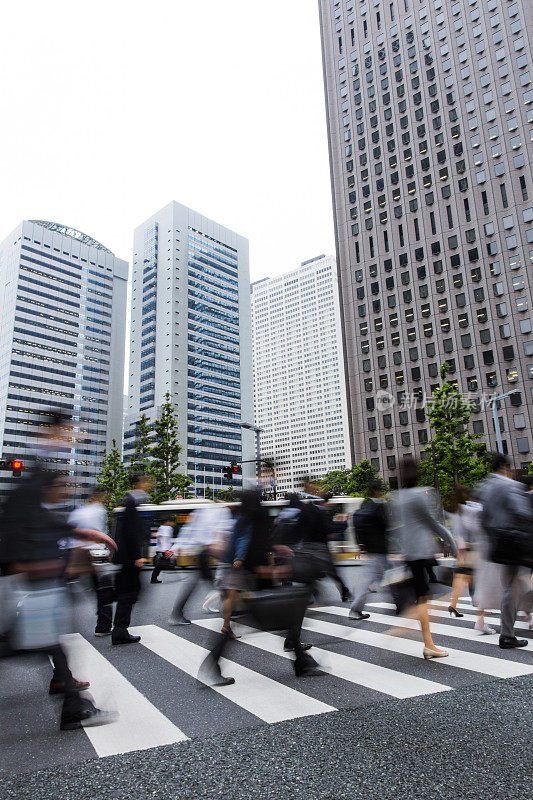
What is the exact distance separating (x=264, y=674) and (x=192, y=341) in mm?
119520

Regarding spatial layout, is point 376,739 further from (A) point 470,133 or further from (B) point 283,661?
(A) point 470,133

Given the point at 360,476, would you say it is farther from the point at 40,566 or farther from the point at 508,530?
the point at 40,566

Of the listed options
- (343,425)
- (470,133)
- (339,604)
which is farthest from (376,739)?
(343,425)

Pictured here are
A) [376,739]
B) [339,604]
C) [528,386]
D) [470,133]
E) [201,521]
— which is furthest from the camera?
[470,133]

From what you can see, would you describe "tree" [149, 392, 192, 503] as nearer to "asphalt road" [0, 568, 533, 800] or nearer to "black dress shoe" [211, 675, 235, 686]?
"asphalt road" [0, 568, 533, 800]

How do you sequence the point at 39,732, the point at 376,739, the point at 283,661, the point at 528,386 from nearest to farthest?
1. the point at 376,739
2. the point at 39,732
3. the point at 283,661
4. the point at 528,386

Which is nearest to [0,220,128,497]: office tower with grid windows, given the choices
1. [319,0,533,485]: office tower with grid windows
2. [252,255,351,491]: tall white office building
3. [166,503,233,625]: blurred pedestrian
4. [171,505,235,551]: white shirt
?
[319,0,533,485]: office tower with grid windows

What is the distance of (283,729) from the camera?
122 inches

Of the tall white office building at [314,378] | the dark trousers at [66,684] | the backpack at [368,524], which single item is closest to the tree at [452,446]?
the backpack at [368,524]

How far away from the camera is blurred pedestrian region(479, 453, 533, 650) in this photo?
4773 millimetres

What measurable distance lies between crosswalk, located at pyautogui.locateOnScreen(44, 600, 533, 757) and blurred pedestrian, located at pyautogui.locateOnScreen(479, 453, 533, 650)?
0.38 metres

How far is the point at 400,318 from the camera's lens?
2498 inches

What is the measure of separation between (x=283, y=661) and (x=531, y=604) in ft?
10.7

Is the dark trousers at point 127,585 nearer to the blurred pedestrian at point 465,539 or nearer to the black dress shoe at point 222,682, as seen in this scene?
the black dress shoe at point 222,682
